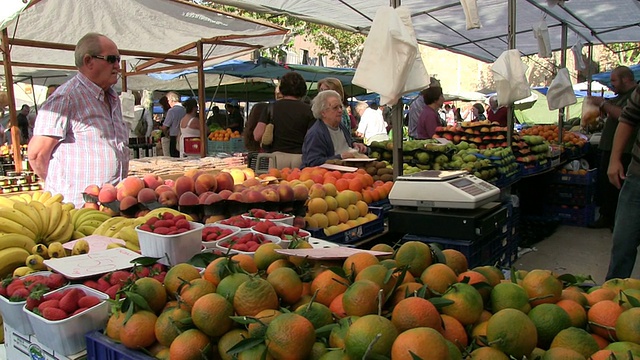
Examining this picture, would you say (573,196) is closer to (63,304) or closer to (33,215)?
(33,215)

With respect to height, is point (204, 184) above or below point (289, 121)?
below

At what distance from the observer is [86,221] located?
9.09ft

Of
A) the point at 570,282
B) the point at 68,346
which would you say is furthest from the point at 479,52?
the point at 68,346

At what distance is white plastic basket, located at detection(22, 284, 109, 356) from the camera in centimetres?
154

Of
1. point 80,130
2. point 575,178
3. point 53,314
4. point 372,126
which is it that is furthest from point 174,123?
point 53,314

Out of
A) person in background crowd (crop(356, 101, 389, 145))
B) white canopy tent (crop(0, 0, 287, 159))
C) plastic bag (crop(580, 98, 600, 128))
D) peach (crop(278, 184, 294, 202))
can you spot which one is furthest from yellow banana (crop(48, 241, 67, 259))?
person in background crowd (crop(356, 101, 389, 145))

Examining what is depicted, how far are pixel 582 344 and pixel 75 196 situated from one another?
336 centimetres

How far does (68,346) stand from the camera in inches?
61.8

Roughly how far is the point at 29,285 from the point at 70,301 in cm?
30

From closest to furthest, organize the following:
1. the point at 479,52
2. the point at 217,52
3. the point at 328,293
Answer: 1. the point at 328,293
2. the point at 217,52
3. the point at 479,52

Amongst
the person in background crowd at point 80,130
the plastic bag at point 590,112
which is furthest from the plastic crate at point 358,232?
the plastic bag at point 590,112

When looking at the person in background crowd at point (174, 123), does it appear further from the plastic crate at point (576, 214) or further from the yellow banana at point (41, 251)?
the yellow banana at point (41, 251)

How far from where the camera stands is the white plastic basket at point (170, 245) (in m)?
1.94

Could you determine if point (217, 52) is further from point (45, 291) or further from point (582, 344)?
point (582, 344)
